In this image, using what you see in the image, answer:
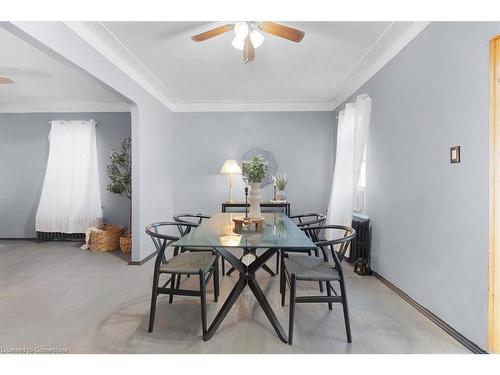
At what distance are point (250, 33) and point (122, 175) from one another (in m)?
3.31

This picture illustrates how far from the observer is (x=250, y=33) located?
7.24 feet

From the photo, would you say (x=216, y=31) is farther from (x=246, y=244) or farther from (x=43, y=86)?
(x=43, y=86)

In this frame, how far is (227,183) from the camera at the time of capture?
479 centimetres

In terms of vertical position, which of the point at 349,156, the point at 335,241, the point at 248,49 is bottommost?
the point at 335,241

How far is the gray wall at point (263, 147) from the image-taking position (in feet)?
15.5

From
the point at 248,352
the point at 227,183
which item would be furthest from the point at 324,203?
the point at 248,352

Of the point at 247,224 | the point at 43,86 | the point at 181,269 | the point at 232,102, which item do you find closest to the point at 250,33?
the point at 247,224

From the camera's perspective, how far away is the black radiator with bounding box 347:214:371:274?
10.2 feet

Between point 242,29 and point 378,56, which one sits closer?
point 242,29

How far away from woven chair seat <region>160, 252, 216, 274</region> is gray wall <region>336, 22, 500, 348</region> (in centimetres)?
179

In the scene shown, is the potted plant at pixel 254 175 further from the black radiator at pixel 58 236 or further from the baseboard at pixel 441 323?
the black radiator at pixel 58 236

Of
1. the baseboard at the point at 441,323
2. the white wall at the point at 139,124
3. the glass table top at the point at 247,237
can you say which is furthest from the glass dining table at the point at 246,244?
the white wall at the point at 139,124

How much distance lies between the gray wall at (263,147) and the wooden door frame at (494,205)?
3099 millimetres
